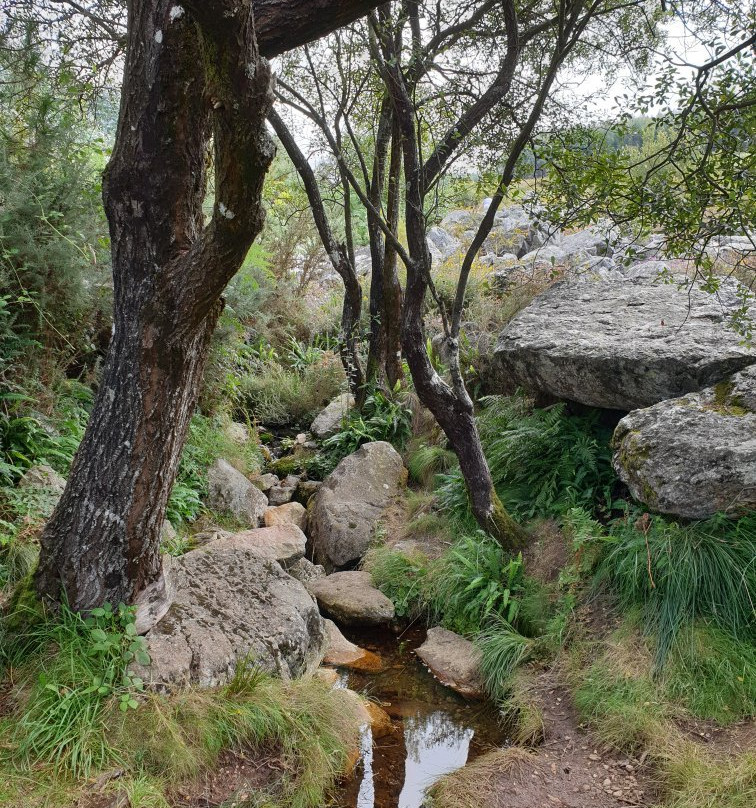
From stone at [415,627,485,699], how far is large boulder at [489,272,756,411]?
245cm

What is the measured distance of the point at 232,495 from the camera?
7.05 metres

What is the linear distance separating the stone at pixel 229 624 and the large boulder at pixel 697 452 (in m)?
2.66

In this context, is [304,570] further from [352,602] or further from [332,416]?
[332,416]

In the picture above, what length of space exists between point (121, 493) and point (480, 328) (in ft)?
20.5

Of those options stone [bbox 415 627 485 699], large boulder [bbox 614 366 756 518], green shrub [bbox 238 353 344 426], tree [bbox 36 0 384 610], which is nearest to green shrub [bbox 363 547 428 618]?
stone [bbox 415 627 485 699]

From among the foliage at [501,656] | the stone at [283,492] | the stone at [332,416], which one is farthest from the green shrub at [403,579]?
the stone at [332,416]

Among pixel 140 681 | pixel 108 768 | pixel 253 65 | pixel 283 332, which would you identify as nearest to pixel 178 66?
pixel 253 65

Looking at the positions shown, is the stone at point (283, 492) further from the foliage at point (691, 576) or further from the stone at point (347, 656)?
the foliage at point (691, 576)

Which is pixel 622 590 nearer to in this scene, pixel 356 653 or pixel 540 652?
pixel 540 652

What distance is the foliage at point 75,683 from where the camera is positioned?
10.3ft

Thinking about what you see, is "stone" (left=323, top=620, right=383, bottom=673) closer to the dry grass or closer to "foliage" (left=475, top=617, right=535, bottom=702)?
"foliage" (left=475, top=617, right=535, bottom=702)

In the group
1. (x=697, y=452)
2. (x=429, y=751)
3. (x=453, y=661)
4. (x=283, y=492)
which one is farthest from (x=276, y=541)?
(x=697, y=452)

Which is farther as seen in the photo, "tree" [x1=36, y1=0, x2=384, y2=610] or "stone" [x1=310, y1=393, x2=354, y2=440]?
"stone" [x1=310, y1=393, x2=354, y2=440]

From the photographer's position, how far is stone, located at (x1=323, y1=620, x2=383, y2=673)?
5.13 metres
